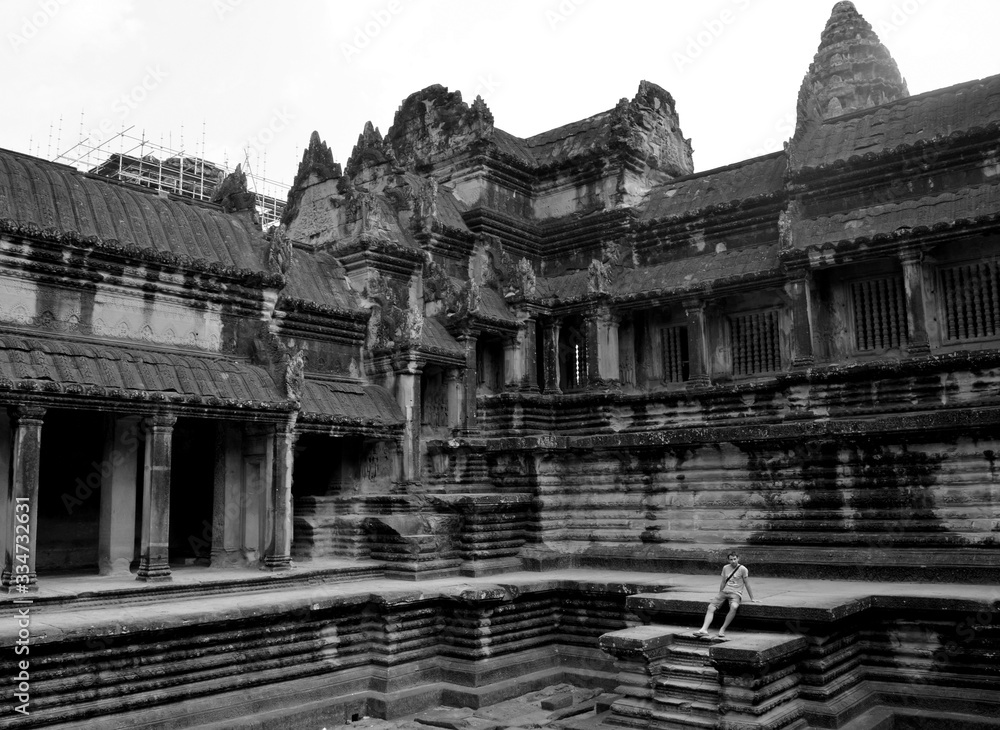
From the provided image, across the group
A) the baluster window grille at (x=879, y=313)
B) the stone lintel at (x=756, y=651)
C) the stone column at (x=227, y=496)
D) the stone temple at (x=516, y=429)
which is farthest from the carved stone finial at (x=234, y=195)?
the baluster window grille at (x=879, y=313)

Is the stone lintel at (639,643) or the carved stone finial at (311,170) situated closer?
the stone lintel at (639,643)

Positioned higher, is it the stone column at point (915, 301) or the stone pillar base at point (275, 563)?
the stone column at point (915, 301)

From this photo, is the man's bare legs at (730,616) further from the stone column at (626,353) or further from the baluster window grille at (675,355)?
the stone column at (626,353)

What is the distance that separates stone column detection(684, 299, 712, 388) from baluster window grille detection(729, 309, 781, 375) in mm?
695

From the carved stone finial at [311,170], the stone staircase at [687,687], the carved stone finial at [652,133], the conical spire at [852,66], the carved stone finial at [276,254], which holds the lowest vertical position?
the stone staircase at [687,687]

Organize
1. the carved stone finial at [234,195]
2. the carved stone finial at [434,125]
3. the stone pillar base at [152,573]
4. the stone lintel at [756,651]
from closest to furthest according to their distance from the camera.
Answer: the stone lintel at [756,651], the stone pillar base at [152,573], the carved stone finial at [234,195], the carved stone finial at [434,125]

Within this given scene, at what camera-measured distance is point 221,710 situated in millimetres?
9766

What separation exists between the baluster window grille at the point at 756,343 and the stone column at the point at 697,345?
0.69 meters

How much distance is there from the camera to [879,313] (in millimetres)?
16594

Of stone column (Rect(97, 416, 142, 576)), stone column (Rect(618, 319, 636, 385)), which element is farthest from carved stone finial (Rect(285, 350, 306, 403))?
stone column (Rect(618, 319, 636, 385))

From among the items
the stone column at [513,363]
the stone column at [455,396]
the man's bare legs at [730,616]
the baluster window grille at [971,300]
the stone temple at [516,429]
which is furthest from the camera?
the stone column at [513,363]

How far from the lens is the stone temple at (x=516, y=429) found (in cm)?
1005

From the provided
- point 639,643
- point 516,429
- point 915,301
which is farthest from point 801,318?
point 639,643

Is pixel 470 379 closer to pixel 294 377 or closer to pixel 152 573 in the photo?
pixel 294 377
